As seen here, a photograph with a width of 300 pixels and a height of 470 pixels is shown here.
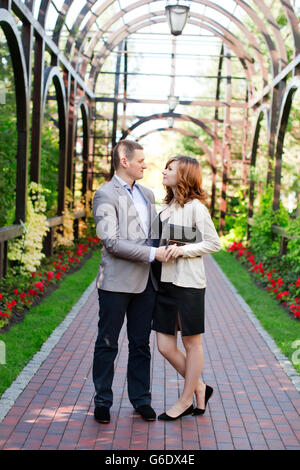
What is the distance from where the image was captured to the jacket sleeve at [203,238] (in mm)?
4059

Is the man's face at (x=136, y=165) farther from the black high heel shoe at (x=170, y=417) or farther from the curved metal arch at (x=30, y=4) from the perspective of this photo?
the curved metal arch at (x=30, y=4)

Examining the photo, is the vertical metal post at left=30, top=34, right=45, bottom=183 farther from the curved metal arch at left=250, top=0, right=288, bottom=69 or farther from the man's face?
the man's face

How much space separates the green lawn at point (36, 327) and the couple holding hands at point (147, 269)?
1.09 m

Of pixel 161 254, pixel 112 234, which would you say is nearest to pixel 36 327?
pixel 112 234

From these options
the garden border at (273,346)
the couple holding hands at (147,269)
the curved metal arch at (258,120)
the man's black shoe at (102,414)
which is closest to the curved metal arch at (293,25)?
the curved metal arch at (258,120)

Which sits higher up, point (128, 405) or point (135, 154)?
point (135, 154)

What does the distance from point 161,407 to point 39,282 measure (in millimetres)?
4071

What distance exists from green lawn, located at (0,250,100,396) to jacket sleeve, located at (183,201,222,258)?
5.95 ft

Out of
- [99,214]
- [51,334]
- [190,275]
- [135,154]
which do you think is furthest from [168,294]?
[51,334]

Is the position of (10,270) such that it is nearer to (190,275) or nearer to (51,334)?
(51,334)

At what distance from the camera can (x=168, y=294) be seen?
13.6ft

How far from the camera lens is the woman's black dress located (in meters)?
4.12

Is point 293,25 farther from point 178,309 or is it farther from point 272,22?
point 178,309
